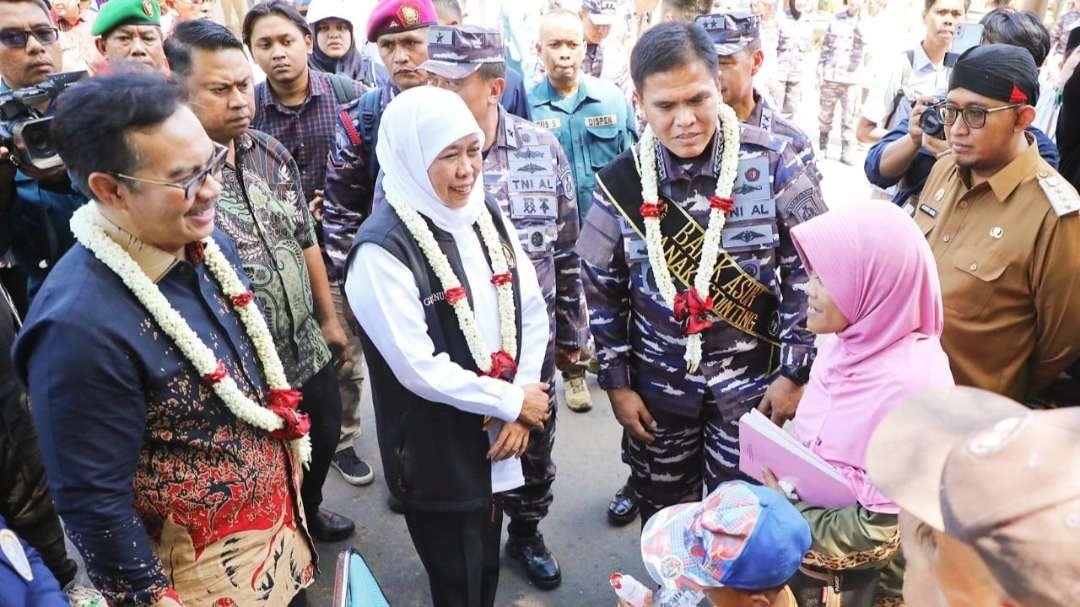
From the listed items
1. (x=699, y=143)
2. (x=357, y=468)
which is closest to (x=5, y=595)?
(x=699, y=143)

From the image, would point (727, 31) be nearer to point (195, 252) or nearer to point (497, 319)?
point (497, 319)

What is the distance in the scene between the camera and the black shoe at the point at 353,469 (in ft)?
12.4

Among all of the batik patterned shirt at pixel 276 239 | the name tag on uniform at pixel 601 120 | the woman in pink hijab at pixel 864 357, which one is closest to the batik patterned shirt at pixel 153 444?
the batik patterned shirt at pixel 276 239

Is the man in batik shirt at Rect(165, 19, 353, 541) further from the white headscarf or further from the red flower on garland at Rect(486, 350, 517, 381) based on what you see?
the red flower on garland at Rect(486, 350, 517, 381)

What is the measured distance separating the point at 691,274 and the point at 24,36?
3.01 meters

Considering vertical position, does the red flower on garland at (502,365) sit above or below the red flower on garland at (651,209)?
below

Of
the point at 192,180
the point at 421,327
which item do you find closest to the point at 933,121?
the point at 421,327

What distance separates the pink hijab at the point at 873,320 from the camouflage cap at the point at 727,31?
1.75 meters

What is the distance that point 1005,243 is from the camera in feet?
8.32

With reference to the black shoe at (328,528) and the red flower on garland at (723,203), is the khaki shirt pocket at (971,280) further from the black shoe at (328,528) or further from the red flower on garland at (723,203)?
the black shoe at (328,528)

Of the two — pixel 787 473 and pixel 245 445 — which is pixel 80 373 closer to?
pixel 245 445

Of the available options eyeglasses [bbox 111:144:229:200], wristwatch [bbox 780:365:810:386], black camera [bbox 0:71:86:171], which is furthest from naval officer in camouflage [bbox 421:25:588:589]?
black camera [bbox 0:71:86:171]

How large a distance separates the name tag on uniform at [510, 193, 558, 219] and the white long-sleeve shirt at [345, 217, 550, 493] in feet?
2.10

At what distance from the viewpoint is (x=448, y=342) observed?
2.26 metres
